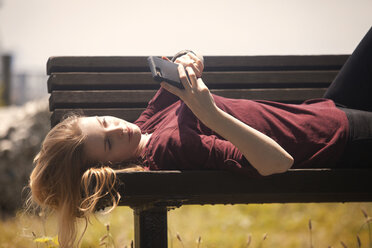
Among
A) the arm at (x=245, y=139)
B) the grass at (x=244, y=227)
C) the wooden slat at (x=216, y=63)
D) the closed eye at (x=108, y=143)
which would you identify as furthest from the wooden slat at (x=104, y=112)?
the grass at (x=244, y=227)

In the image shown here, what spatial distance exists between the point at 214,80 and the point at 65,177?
1404mm

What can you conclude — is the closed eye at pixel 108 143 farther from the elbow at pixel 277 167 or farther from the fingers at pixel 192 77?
the elbow at pixel 277 167

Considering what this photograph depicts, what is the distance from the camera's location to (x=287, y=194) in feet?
7.14

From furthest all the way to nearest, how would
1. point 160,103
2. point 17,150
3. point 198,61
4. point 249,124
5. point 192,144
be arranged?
point 17,150, point 160,103, point 198,61, point 249,124, point 192,144

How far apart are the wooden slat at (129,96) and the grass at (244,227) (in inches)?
50.4

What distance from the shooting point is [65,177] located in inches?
88.7

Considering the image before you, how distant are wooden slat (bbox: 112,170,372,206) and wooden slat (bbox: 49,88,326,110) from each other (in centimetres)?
108

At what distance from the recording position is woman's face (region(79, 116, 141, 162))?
2336mm

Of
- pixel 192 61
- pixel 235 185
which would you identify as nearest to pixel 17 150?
pixel 192 61

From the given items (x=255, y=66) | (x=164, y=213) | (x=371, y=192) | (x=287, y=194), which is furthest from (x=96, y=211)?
(x=255, y=66)

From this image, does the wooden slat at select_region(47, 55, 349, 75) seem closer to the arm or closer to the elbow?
the arm

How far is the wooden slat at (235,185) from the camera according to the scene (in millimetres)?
2051

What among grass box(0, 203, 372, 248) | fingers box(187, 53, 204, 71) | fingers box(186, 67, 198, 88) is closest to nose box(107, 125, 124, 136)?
fingers box(186, 67, 198, 88)

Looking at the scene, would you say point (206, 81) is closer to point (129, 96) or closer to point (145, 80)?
point (145, 80)
